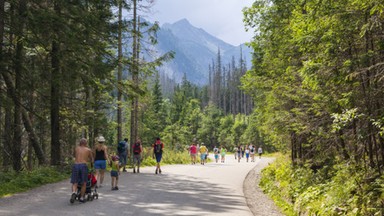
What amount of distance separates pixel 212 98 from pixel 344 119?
132 m

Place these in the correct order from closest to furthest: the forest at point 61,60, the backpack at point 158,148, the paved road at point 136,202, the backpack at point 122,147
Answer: the paved road at point 136,202, the forest at point 61,60, the backpack at point 122,147, the backpack at point 158,148

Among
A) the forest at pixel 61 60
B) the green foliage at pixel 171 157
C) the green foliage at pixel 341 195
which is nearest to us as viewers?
the green foliage at pixel 341 195

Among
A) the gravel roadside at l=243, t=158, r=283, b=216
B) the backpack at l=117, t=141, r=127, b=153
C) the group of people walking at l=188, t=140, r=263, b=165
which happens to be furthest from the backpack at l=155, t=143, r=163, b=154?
the group of people walking at l=188, t=140, r=263, b=165

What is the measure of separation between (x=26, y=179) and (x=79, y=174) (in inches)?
193

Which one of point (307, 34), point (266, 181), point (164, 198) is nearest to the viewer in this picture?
point (307, 34)

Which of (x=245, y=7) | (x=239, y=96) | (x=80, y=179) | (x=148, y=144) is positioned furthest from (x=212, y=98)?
(x=80, y=179)

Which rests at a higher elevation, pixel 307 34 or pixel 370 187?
pixel 307 34

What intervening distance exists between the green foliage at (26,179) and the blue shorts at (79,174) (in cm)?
314

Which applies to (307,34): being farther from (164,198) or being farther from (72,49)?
(72,49)

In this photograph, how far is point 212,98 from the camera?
13962cm

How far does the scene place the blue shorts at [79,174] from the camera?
963cm

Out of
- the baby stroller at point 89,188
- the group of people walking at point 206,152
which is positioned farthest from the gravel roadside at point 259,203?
the group of people walking at point 206,152

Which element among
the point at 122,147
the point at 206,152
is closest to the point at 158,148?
the point at 122,147

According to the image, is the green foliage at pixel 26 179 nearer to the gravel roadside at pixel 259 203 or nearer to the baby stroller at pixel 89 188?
the baby stroller at pixel 89 188
